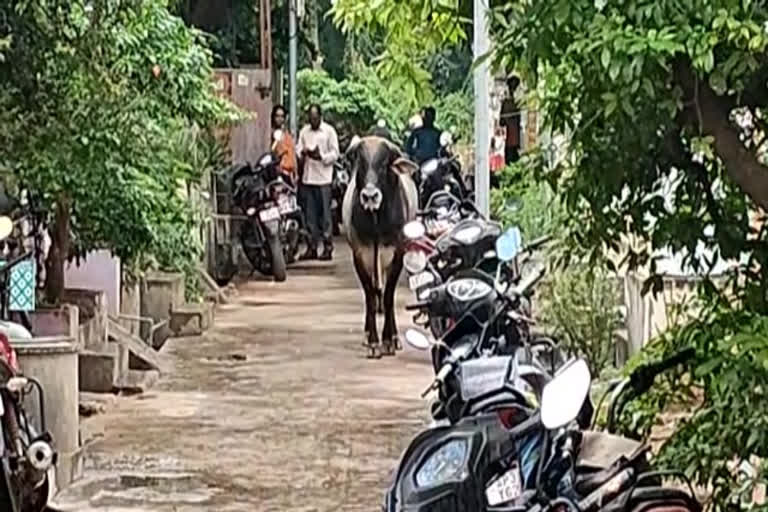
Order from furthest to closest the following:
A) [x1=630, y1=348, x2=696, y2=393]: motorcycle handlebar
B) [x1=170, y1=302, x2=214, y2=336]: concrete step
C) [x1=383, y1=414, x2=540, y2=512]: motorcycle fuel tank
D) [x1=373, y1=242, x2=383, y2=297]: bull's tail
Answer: [x1=170, y1=302, x2=214, y2=336]: concrete step
[x1=373, y1=242, x2=383, y2=297]: bull's tail
[x1=383, y1=414, x2=540, y2=512]: motorcycle fuel tank
[x1=630, y1=348, x2=696, y2=393]: motorcycle handlebar

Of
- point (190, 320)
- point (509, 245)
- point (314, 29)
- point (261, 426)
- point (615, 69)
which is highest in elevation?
point (314, 29)

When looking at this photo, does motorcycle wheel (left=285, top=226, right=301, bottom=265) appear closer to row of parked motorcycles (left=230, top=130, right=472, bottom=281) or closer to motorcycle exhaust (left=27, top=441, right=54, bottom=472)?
row of parked motorcycles (left=230, top=130, right=472, bottom=281)

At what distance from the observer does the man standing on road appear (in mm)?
17672

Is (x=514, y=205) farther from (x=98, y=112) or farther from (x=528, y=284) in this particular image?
(x=98, y=112)

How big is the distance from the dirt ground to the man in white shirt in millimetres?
5132

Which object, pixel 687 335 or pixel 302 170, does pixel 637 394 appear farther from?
pixel 302 170

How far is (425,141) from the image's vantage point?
58.3 ft

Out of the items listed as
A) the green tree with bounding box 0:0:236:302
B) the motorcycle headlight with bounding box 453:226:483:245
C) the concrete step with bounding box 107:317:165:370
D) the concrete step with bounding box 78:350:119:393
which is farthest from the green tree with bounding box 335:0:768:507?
the concrete step with bounding box 107:317:165:370

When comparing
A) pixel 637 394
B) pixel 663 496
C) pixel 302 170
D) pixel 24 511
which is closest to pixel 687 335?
pixel 637 394

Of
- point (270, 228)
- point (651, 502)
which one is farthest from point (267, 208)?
point (651, 502)

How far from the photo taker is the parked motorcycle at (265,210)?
1684 cm

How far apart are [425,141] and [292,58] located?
363 centimetres

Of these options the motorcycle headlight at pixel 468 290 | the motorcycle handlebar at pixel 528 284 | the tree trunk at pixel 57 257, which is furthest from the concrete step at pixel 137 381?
the motorcycle handlebar at pixel 528 284

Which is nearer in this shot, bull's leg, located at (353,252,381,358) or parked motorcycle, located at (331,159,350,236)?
bull's leg, located at (353,252,381,358)
